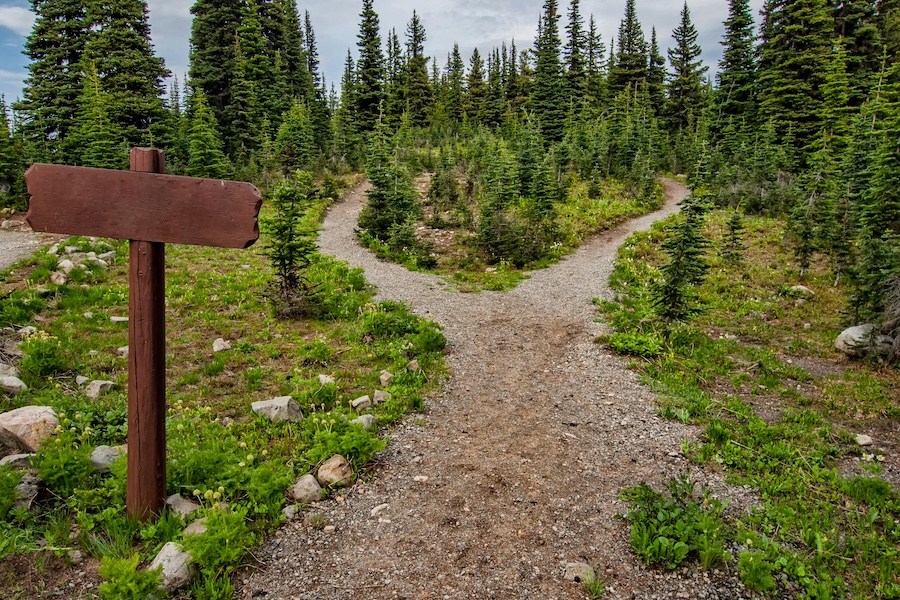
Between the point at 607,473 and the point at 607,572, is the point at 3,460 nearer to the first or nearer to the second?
the point at 607,572

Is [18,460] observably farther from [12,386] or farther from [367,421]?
[367,421]

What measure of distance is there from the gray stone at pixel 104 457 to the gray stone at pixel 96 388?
193cm

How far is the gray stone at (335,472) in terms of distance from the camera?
5352 millimetres

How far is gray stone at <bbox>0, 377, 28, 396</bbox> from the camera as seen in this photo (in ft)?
20.6

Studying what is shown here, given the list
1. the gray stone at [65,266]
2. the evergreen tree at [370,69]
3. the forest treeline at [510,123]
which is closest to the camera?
the gray stone at [65,266]

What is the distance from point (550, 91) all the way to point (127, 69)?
33171 mm

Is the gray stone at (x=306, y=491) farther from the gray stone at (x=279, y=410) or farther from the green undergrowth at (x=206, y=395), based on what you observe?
the gray stone at (x=279, y=410)

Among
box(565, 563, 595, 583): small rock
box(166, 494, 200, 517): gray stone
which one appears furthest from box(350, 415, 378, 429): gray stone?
box(565, 563, 595, 583): small rock

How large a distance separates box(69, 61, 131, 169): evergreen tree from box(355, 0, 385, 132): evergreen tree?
16839 mm

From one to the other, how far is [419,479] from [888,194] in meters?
14.2

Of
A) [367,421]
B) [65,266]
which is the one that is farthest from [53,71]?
[367,421]

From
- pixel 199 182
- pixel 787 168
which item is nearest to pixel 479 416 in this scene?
pixel 199 182

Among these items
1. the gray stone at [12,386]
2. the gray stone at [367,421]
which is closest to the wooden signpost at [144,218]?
the gray stone at [367,421]

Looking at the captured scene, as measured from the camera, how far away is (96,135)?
24000mm
